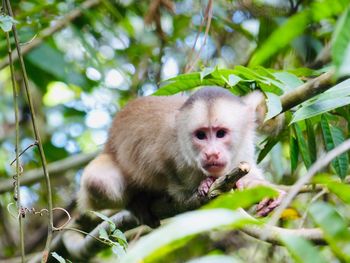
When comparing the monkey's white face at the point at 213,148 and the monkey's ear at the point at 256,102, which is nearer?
the monkey's white face at the point at 213,148

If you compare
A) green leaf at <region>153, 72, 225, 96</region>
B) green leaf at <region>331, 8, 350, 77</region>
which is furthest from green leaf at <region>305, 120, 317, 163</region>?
green leaf at <region>331, 8, 350, 77</region>

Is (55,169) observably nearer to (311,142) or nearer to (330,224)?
(311,142)

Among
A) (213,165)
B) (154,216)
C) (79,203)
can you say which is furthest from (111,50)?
(213,165)

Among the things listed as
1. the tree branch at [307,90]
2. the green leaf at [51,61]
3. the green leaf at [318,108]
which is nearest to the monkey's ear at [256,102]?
the tree branch at [307,90]

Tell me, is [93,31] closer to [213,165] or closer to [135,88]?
[135,88]

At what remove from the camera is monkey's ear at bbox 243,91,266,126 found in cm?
419

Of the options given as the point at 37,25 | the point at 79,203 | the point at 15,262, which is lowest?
the point at 15,262

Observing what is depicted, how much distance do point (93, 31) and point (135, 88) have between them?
746 mm

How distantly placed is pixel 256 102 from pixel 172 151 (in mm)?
681

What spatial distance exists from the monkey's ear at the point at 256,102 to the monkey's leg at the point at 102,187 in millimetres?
1163

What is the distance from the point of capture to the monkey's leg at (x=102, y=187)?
4.69m

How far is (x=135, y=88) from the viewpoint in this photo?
6.77 meters

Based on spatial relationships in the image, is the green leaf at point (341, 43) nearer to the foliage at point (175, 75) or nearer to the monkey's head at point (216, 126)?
the foliage at point (175, 75)

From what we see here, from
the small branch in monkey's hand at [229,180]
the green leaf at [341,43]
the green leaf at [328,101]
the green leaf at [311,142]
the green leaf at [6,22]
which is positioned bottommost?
the green leaf at [311,142]
